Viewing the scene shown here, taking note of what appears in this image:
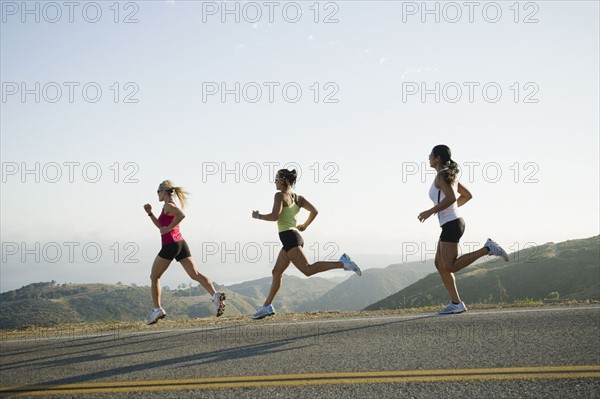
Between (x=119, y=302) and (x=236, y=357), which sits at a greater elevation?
(x=236, y=357)

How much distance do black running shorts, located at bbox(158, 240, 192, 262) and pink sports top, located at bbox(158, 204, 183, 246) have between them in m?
0.06

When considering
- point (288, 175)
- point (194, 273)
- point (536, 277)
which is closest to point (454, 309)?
point (288, 175)

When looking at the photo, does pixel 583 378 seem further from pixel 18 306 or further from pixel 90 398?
pixel 18 306

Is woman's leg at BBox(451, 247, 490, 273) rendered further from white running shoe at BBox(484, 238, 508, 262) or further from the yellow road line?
the yellow road line

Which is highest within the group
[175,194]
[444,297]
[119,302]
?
[175,194]

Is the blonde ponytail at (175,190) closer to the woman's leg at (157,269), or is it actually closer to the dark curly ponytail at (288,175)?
the woman's leg at (157,269)

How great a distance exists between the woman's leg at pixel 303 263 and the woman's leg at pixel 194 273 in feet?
5.24

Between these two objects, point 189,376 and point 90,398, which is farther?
point 189,376

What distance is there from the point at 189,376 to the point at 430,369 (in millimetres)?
2328

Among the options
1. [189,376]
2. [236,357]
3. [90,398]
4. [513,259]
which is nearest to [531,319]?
[236,357]

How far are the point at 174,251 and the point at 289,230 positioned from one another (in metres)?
2.03

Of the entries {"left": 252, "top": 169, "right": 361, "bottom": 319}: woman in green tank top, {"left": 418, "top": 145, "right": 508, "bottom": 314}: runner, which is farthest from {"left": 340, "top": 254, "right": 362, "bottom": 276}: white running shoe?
{"left": 418, "top": 145, "right": 508, "bottom": 314}: runner

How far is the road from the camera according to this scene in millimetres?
4477

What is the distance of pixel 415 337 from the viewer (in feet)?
20.9
